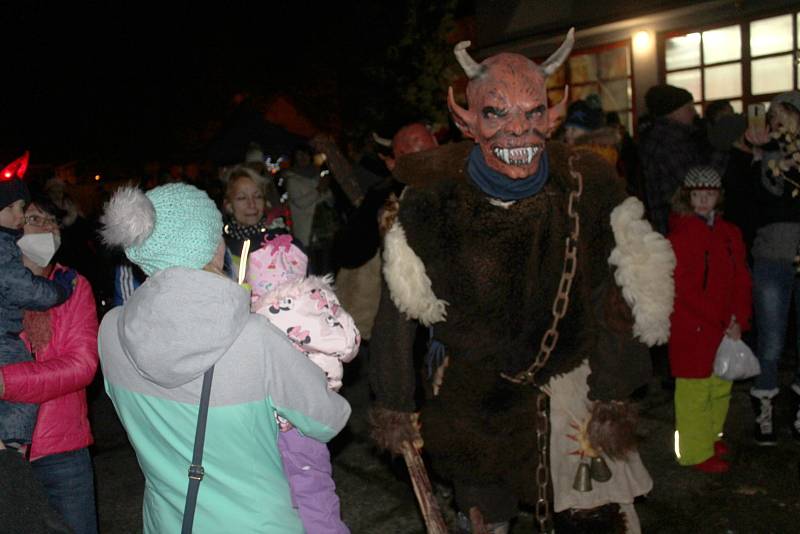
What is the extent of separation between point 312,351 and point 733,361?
287 cm

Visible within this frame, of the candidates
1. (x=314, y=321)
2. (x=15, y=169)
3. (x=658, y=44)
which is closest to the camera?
(x=314, y=321)

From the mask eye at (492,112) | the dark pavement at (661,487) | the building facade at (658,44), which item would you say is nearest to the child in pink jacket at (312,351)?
the mask eye at (492,112)

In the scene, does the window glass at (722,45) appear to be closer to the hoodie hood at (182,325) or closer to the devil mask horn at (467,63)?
the devil mask horn at (467,63)

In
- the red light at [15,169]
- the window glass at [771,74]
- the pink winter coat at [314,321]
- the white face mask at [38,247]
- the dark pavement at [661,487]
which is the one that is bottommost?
the dark pavement at [661,487]

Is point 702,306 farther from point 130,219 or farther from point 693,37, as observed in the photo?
point 693,37

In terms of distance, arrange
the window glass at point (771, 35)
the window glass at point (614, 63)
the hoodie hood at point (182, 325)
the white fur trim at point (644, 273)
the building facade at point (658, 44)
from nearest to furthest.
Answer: the hoodie hood at point (182, 325) → the white fur trim at point (644, 273) → the window glass at point (771, 35) → the building facade at point (658, 44) → the window glass at point (614, 63)

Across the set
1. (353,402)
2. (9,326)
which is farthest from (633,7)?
(9,326)

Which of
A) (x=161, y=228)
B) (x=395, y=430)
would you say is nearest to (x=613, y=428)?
(x=395, y=430)

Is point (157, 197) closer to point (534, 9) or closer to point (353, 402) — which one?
point (353, 402)

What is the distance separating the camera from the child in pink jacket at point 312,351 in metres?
2.67

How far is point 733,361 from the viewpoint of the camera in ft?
14.8

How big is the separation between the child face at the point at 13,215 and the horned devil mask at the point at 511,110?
1839 mm

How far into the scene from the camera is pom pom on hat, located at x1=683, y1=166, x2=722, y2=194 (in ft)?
15.1

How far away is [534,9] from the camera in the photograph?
480 inches
